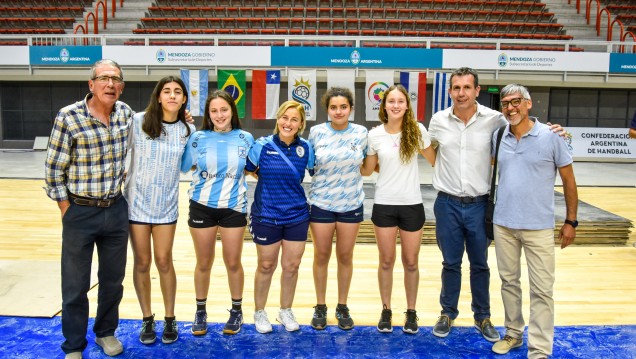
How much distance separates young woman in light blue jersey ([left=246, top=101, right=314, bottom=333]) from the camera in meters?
3.08

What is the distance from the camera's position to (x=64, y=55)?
13.0 meters

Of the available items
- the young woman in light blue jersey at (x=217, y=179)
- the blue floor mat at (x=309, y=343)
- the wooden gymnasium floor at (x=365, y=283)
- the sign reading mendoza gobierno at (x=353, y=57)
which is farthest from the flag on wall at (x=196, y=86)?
the young woman in light blue jersey at (x=217, y=179)

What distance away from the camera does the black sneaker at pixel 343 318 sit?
3.34m

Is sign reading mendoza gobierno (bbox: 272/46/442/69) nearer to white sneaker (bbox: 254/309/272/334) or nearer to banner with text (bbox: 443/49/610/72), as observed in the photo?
banner with text (bbox: 443/49/610/72)

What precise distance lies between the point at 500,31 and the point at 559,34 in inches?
67.9

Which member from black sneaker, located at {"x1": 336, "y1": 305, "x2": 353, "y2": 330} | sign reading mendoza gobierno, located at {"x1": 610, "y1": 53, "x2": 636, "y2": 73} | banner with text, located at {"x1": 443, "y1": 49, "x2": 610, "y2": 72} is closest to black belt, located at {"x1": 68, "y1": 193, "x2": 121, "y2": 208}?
black sneaker, located at {"x1": 336, "y1": 305, "x2": 353, "y2": 330}

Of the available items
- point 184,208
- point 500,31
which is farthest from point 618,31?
Result: point 184,208

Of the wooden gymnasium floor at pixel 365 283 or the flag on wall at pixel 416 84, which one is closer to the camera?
the wooden gymnasium floor at pixel 365 283

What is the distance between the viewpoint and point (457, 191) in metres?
3.15

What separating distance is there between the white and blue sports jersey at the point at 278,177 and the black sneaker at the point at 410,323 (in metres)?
0.96

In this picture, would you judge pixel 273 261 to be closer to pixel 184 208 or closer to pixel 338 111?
pixel 338 111

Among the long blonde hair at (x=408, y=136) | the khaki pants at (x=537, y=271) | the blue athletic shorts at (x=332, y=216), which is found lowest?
the khaki pants at (x=537, y=271)

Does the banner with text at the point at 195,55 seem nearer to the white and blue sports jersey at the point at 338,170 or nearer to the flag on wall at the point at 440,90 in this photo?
the flag on wall at the point at 440,90

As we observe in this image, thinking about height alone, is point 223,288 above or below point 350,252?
below
